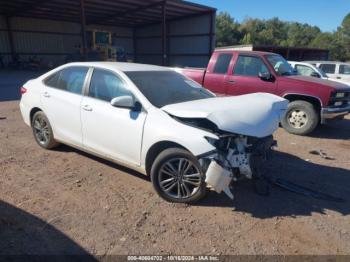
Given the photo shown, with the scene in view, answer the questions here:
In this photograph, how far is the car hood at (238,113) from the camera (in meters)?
3.53

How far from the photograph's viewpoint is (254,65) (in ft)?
26.6

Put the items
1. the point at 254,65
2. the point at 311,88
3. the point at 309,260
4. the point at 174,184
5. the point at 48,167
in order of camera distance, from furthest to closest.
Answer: the point at 254,65
the point at 311,88
the point at 48,167
the point at 174,184
the point at 309,260

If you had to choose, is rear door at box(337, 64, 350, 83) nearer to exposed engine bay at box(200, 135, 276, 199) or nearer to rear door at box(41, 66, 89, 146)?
exposed engine bay at box(200, 135, 276, 199)

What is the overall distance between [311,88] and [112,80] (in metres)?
5.08

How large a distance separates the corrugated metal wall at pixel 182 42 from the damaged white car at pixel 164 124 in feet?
78.5

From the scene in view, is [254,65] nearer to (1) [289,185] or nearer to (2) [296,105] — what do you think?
(2) [296,105]

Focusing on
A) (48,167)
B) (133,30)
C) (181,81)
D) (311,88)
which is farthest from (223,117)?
(133,30)

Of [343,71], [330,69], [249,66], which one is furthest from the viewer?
[330,69]

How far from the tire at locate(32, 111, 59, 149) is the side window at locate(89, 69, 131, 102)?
1339 millimetres

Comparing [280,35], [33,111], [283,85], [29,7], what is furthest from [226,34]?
[33,111]

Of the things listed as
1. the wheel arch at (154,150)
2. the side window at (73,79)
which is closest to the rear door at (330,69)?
the side window at (73,79)

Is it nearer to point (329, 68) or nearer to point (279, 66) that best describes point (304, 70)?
point (329, 68)

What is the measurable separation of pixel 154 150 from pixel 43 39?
2891 cm

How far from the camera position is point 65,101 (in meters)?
4.95
